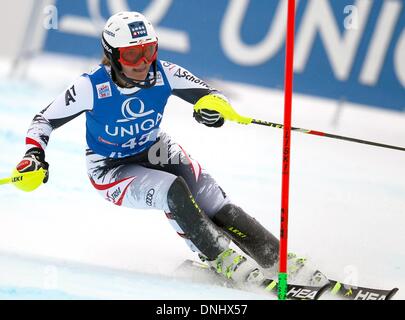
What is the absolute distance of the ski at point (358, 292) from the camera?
15.4ft

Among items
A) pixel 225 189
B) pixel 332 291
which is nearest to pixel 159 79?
pixel 332 291

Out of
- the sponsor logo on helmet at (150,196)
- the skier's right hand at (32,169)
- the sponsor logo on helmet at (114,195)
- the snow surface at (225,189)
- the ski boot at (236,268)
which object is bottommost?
the snow surface at (225,189)

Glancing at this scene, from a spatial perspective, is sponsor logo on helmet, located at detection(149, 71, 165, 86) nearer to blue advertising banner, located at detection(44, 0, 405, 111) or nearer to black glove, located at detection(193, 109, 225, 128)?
black glove, located at detection(193, 109, 225, 128)

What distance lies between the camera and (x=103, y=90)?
4.96 metres

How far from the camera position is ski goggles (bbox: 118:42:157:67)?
4859 millimetres

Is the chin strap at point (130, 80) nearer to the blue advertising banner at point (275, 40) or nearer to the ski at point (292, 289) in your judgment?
the ski at point (292, 289)

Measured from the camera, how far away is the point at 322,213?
6.56 meters

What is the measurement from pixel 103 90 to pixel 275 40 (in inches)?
185

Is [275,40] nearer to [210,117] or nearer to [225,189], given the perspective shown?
[225,189]

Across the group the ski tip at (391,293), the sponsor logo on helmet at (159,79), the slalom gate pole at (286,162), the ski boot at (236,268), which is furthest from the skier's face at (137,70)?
the ski tip at (391,293)

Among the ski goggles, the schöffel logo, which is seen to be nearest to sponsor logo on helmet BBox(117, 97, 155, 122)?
the ski goggles
